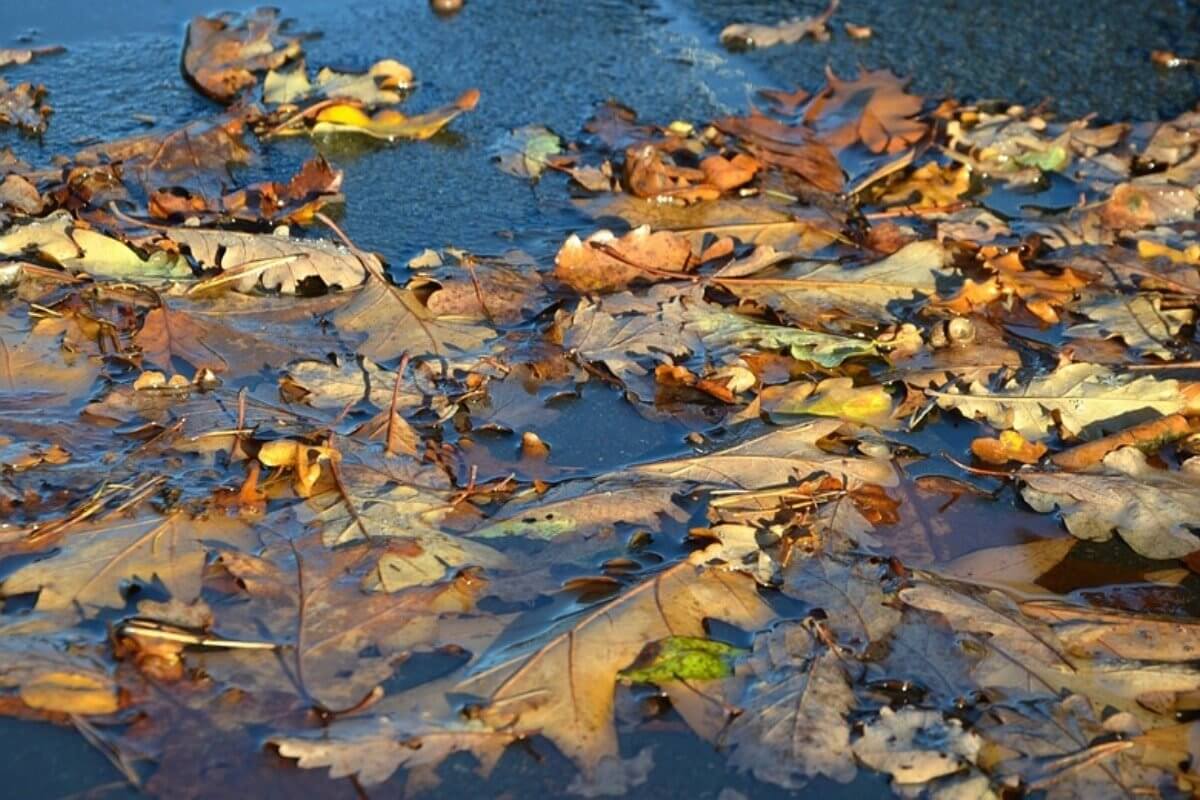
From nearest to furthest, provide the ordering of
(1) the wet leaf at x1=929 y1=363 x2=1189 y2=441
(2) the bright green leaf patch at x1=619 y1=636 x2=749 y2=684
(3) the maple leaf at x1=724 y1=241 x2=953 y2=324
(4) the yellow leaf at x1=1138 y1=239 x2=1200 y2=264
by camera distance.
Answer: (2) the bright green leaf patch at x1=619 y1=636 x2=749 y2=684 < (1) the wet leaf at x1=929 y1=363 x2=1189 y2=441 < (3) the maple leaf at x1=724 y1=241 x2=953 y2=324 < (4) the yellow leaf at x1=1138 y1=239 x2=1200 y2=264

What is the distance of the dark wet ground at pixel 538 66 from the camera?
3.41 metres

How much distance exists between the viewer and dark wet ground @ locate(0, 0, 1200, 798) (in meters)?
3.41

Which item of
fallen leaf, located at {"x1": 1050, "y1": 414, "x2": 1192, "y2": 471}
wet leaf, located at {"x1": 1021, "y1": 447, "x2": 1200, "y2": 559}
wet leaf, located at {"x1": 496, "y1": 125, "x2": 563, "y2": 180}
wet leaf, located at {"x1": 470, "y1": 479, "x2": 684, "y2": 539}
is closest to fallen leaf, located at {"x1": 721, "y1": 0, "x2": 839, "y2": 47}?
wet leaf, located at {"x1": 496, "y1": 125, "x2": 563, "y2": 180}

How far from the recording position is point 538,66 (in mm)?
4148

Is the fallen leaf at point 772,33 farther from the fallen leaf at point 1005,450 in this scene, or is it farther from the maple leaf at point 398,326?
the fallen leaf at point 1005,450

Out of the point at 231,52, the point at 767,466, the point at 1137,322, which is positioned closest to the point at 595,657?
the point at 767,466

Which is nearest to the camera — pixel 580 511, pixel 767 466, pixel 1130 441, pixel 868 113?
pixel 580 511

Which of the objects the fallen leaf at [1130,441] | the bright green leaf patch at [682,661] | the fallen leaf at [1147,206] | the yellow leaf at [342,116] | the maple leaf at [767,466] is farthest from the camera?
the yellow leaf at [342,116]

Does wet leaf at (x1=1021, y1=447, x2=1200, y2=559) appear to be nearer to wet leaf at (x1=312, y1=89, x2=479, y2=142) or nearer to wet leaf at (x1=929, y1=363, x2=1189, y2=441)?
wet leaf at (x1=929, y1=363, x2=1189, y2=441)

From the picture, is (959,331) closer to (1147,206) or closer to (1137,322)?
(1137,322)

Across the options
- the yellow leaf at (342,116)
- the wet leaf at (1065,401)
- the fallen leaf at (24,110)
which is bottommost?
the wet leaf at (1065,401)

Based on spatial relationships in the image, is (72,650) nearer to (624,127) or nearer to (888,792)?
(888,792)

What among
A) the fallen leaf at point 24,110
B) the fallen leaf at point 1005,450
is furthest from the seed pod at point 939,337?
the fallen leaf at point 24,110

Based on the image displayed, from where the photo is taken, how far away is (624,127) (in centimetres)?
376
